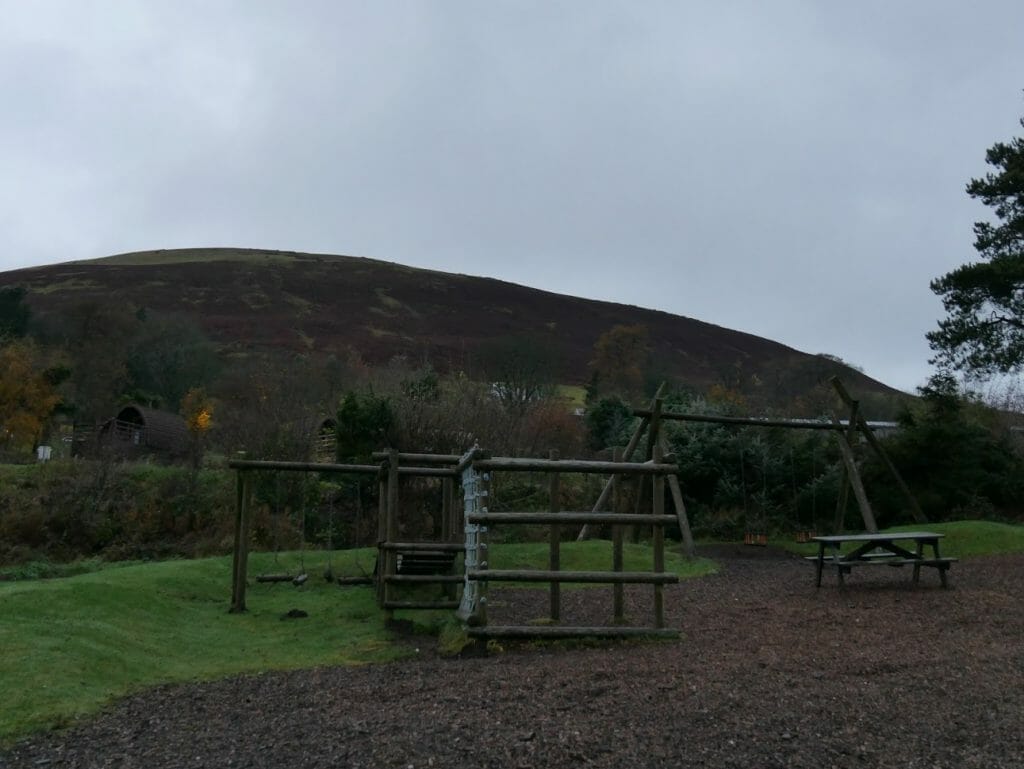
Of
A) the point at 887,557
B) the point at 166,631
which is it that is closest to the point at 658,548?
the point at 887,557

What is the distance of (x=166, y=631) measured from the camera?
1003 cm

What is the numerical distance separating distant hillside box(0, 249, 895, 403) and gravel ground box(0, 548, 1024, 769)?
43318mm

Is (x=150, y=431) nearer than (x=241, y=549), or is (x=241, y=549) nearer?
(x=241, y=549)

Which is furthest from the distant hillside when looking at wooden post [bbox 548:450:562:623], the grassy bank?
wooden post [bbox 548:450:562:623]

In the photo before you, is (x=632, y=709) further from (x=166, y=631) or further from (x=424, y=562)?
(x=424, y=562)

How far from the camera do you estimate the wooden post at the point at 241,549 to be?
39.8ft

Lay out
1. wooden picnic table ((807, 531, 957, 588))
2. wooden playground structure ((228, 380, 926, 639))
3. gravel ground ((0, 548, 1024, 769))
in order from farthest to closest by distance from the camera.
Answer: wooden picnic table ((807, 531, 957, 588)) < wooden playground structure ((228, 380, 926, 639)) < gravel ground ((0, 548, 1024, 769))

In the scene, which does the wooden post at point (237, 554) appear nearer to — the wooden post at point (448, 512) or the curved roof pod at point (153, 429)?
the wooden post at point (448, 512)

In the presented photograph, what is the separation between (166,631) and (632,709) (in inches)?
242

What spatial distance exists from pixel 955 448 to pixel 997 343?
98.1 inches

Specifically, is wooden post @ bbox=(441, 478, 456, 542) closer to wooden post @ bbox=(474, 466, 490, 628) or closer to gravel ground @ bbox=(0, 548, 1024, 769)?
wooden post @ bbox=(474, 466, 490, 628)

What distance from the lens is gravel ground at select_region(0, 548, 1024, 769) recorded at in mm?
4930

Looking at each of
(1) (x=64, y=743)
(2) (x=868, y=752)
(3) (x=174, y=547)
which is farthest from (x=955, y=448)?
(1) (x=64, y=743)

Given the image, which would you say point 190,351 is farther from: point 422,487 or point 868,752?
point 868,752
